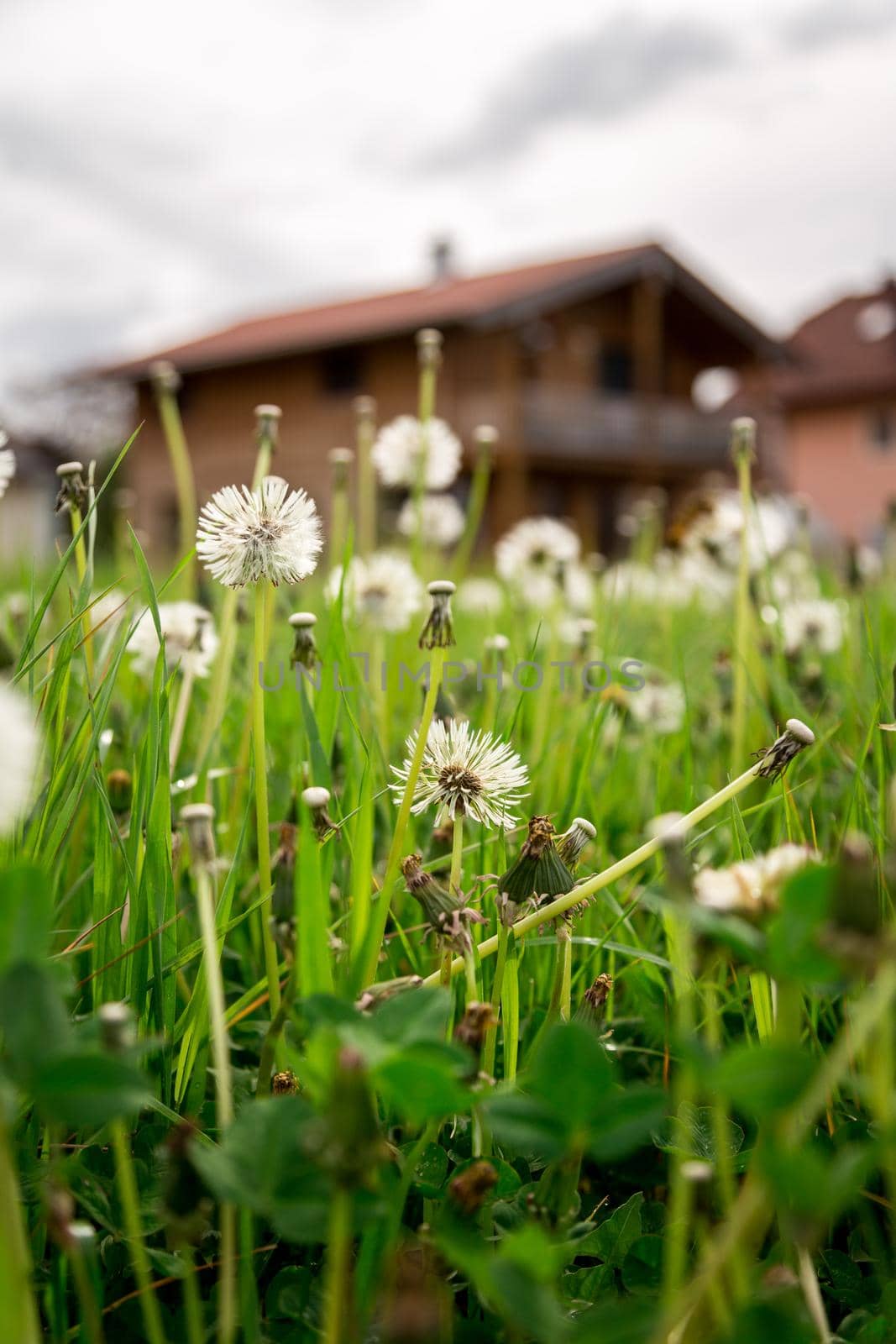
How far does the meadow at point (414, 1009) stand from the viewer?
43 cm

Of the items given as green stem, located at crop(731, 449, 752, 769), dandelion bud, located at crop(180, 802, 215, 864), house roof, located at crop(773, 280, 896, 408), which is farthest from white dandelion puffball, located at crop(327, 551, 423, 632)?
house roof, located at crop(773, 280, 896, 408)

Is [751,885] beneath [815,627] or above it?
beneath

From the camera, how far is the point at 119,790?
1.02 m

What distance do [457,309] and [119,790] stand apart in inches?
529

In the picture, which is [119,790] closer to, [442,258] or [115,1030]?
[115,1030]

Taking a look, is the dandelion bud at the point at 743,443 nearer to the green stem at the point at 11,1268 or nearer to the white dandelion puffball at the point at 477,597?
the green stem at the point at 11,1268

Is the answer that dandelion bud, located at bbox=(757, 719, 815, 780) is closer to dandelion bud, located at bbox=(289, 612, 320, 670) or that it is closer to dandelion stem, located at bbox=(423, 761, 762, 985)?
dandelion stem, located at bbox=(423, 761, 762, 985)

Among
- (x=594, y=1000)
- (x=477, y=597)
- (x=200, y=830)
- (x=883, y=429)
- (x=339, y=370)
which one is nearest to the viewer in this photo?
(x=200, y=830)

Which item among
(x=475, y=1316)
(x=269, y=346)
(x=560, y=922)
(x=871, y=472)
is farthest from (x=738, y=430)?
(x=871, y=472)

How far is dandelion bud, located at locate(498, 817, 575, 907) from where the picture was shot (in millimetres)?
652

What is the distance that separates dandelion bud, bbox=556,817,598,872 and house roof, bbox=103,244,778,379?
1315 cm

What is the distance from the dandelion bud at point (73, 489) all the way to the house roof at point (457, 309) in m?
12.9

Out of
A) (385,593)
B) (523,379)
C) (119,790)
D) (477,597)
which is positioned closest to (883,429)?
(523,379)

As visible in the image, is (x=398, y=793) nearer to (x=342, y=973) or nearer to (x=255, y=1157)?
(x=342, y=973)
